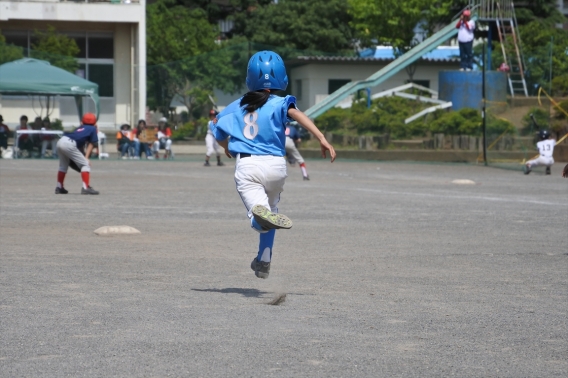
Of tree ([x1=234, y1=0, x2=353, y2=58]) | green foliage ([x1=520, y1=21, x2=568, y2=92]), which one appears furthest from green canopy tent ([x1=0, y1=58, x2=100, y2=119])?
tree ([x1=234, y1=0, x2=353, y2=58])

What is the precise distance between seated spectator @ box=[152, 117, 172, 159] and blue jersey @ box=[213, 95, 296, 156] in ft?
85.1

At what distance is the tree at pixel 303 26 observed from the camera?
56719 millimetres

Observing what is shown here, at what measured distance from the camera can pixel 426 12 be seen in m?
54.3

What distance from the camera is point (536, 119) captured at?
3278 cm

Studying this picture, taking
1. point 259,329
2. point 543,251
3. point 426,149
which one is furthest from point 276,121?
point 426,149

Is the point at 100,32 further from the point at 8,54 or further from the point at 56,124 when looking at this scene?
the point at 56,124

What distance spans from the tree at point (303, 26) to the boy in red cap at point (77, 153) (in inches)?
1462

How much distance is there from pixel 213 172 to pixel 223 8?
3763cm

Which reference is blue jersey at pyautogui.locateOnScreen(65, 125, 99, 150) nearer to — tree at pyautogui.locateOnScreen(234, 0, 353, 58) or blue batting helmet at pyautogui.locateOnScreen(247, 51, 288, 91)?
blue batting helmet at pyautogui.locateOnScreen(247, 51, 288, 91)

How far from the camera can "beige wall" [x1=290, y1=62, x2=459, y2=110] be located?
4469cm

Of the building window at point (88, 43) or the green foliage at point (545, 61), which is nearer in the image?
the green foliage at point (545, 61)

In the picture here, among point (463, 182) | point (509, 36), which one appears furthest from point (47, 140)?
point (509, 36)

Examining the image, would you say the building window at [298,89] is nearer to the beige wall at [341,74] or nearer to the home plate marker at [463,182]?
the beige wall at [341,74]

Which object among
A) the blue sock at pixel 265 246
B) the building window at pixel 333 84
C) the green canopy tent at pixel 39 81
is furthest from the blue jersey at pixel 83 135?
the building window at pixel 333 84
